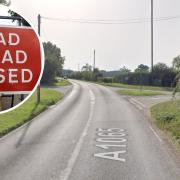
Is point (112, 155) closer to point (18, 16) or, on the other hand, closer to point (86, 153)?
point (86, 153)

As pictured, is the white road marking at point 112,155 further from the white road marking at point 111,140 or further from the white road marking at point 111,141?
the white road marking at point 111,140

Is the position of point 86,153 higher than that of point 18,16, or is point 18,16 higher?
point 18,16

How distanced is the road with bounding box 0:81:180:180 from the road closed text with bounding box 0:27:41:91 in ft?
26.8

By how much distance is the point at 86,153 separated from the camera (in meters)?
13.2

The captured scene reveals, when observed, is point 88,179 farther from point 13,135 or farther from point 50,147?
point 13,135

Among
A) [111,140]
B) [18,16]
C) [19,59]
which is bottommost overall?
[111,140]

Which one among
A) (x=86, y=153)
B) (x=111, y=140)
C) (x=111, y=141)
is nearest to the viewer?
(x=86, y=153)

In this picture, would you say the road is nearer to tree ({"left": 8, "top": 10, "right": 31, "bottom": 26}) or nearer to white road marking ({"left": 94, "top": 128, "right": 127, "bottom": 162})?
white road marking ({"left": 94, "top": 128, "right": 127, "bottom": 162})

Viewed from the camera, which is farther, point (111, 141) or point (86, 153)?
point (111, 141)

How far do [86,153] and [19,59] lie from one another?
11.8 meters

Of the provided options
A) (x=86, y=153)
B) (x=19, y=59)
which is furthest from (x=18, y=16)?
(x=86, y=153)

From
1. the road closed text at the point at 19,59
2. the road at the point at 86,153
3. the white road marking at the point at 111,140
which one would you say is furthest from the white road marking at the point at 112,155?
the road closed text at the point at 19,59

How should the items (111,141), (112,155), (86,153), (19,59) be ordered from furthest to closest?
(111,141) → (86,153) → (112,155) → (19,59)

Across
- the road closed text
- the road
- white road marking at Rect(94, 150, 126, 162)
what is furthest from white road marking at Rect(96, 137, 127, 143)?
the road closed text
